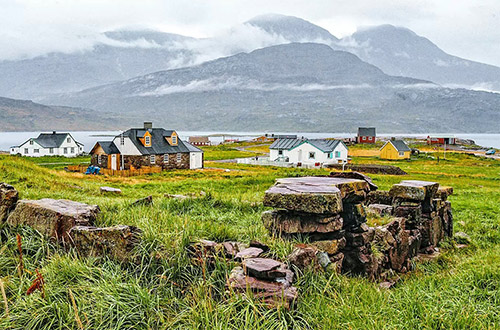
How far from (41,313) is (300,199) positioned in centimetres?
472

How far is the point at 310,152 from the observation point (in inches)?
3233

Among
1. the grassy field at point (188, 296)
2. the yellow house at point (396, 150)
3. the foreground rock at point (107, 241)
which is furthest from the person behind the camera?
the yellow house at point (396, 150)

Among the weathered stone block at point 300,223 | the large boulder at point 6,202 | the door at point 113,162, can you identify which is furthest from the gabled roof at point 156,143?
the weathered stone block at point 300,223

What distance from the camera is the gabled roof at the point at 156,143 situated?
61.5 meters

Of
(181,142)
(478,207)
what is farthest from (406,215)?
(181,142)

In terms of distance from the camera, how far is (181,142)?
69.0m

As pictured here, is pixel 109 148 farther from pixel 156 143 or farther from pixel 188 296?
pixel 188 296

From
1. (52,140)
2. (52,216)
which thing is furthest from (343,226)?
(52,140)

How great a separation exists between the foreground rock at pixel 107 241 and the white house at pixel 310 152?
2869 inches

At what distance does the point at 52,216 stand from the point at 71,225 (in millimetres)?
500

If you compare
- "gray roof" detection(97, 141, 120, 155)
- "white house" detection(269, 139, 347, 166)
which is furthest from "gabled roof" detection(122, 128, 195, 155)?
"white house" detection(269, 139, 347, 166)

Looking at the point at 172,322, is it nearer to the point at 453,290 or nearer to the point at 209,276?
the point at 209,276

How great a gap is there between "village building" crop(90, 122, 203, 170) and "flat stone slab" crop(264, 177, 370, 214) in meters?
54.0

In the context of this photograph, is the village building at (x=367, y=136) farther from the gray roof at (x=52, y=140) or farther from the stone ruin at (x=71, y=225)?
the stone ruin at (x=71, y=225)
